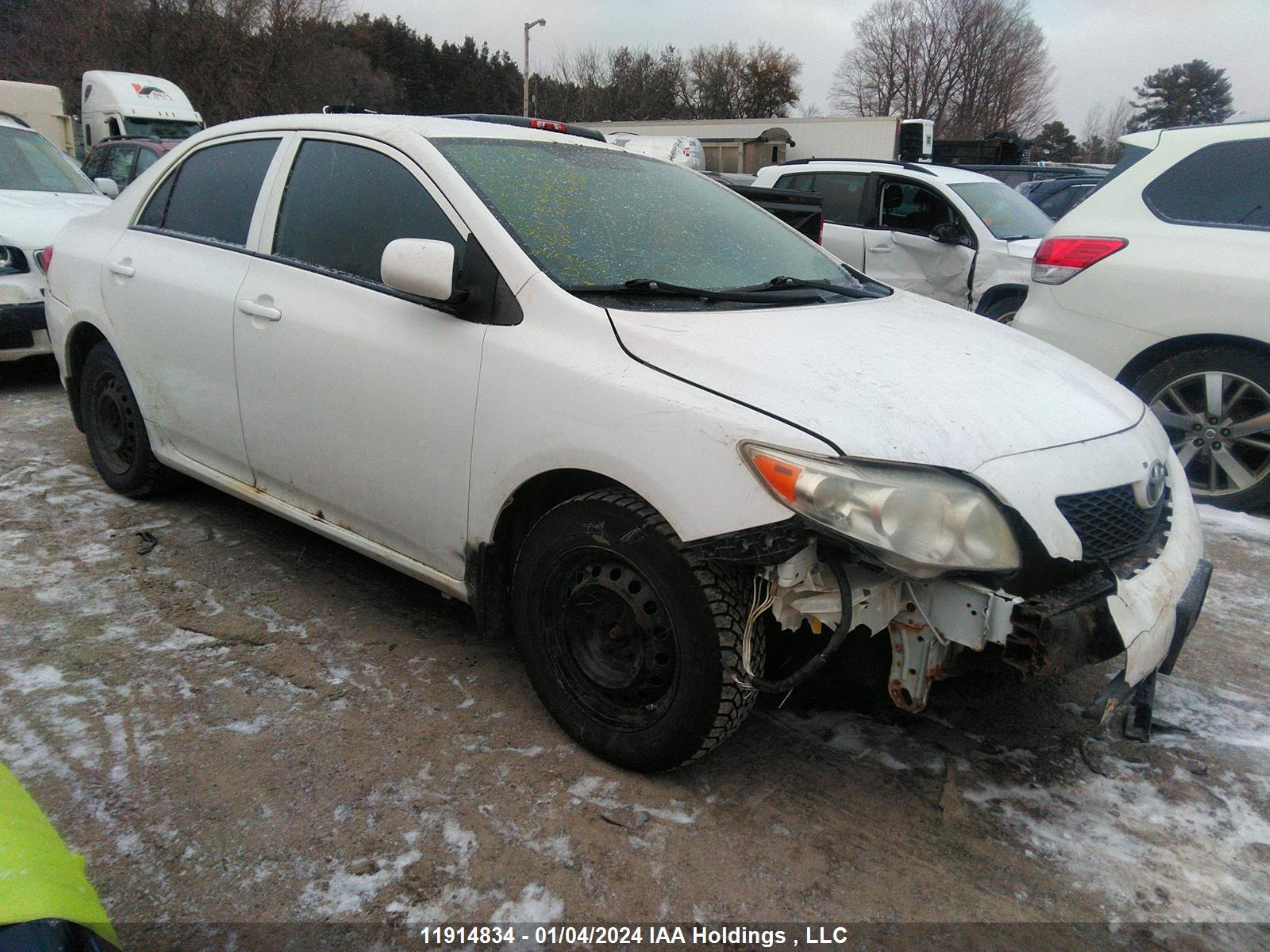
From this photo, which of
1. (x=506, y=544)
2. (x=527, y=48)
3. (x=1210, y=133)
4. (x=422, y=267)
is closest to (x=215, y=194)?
(x=422, y=267)

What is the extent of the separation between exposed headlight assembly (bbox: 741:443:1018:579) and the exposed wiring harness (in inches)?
4.5

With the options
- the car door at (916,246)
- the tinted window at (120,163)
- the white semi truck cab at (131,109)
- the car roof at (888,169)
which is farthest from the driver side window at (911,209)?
the white semi truck cab at (131,109)

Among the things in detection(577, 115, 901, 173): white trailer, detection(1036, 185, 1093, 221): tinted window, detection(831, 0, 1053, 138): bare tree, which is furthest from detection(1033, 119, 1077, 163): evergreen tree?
detection(1036, 185, 1093, 221): tinted window

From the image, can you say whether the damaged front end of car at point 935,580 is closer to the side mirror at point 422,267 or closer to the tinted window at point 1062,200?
the side mirror at point 422,267

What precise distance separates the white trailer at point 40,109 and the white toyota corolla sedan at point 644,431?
17645 mm

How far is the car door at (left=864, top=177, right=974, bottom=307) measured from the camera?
810cm

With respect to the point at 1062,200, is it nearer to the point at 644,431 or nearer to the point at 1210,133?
the point at 1210,133

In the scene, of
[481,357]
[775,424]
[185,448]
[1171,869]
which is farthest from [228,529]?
[1171,869]

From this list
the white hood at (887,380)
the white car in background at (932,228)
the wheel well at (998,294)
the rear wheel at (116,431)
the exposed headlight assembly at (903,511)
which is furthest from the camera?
the white car in background at (932,228)

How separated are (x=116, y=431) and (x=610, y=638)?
3.04 m

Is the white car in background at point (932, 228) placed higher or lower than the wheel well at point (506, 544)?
higher

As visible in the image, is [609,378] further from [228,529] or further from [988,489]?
[228,529]

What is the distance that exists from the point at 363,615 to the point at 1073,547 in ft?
7.90

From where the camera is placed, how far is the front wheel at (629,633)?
2213 mm
